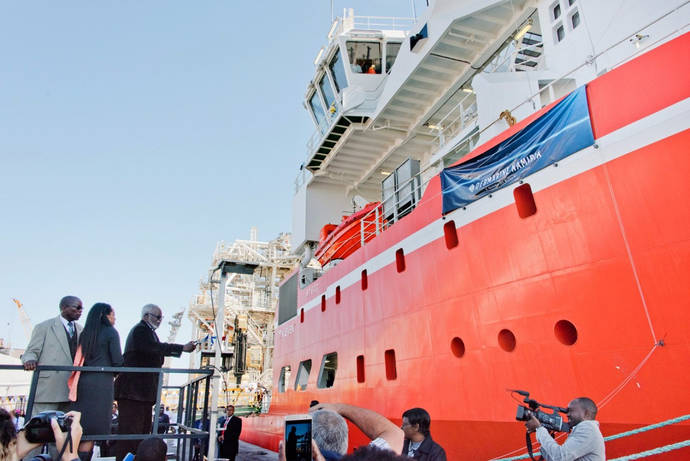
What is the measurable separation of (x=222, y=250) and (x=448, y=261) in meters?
36.2

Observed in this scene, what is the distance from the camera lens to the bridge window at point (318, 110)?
617 inches

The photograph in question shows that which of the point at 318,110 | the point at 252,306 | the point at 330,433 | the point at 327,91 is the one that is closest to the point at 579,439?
the point at 330,433

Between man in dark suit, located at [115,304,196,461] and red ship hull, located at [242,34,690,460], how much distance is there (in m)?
3.44

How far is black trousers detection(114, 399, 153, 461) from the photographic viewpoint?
411 centimetres

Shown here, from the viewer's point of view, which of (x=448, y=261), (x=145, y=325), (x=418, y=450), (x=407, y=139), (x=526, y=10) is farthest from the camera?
(x=407, y=139)

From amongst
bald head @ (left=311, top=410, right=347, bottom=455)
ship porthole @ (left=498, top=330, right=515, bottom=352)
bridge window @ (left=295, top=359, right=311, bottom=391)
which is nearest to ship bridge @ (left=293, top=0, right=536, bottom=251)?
ship porthole @ (left=498, top=330, right=515, bottom=352)

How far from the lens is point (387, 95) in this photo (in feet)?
36.6

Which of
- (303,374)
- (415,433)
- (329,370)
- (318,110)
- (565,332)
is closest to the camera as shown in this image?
(415,433)

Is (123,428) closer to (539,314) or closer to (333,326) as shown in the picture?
(539,314)

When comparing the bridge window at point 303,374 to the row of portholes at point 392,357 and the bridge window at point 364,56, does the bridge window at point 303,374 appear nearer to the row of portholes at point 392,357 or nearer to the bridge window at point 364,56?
the row of portholes at point 392,357

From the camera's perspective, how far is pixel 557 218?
5.24 m

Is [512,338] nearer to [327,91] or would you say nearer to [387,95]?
[387,95]

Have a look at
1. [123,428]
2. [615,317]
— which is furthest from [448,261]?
[123,428]

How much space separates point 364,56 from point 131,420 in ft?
40.8
